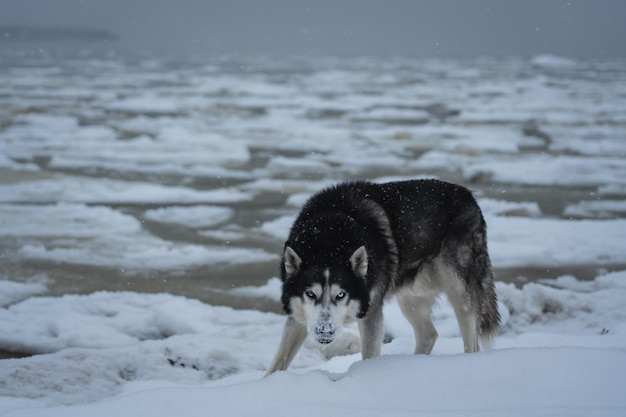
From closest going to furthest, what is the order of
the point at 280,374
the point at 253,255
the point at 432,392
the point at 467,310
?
the point at 432,392, the point at 280,374, the point at 467,310, the point at 253,255

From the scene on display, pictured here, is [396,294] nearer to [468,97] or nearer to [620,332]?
[620,332]

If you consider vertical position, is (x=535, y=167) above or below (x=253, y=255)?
above

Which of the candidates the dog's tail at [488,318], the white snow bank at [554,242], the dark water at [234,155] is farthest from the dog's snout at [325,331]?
the white snow bank at [554,242]

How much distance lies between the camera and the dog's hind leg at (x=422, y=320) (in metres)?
4.50

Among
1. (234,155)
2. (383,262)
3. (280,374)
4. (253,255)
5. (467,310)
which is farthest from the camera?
(234,155)

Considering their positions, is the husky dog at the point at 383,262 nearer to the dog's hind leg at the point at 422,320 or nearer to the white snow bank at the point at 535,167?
the dog's hind leg at the point at 422,320

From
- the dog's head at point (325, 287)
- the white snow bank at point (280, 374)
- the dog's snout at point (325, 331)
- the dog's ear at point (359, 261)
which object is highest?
the dog's ear at point (359, 261)

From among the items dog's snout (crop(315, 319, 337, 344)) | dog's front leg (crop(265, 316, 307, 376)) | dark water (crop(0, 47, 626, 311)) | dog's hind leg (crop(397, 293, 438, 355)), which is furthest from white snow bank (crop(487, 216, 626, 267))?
dog's snout (crop(315, 319, 337, 344))

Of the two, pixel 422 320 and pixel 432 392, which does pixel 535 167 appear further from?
pixel 432 392

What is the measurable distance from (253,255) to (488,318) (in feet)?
10.4

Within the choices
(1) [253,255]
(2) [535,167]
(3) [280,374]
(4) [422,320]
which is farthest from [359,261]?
(2) [535,167]

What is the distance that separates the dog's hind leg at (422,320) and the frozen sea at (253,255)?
0.13m

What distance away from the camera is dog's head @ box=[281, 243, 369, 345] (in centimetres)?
351

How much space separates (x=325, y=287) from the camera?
3.53 m
